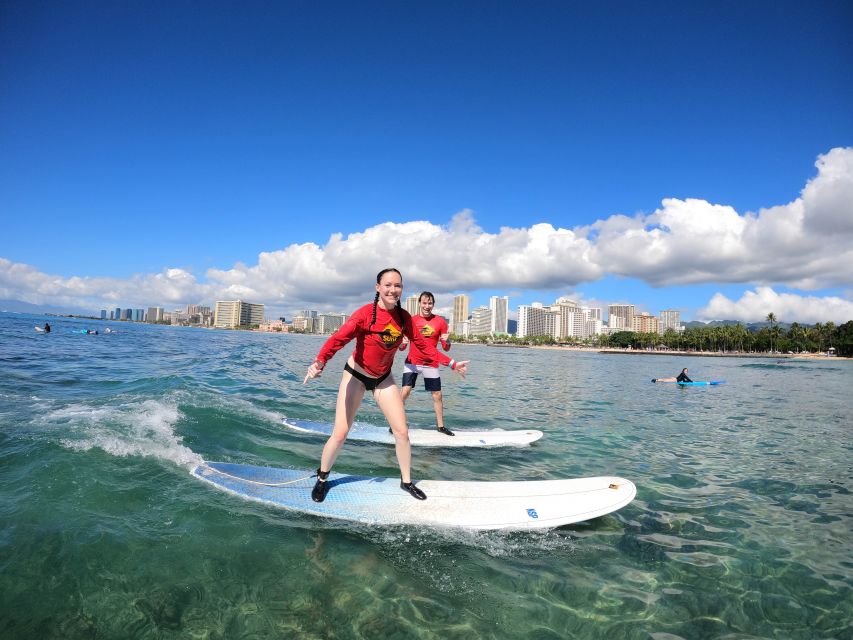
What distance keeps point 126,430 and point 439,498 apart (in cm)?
662

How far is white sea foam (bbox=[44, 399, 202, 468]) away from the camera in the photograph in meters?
7.20

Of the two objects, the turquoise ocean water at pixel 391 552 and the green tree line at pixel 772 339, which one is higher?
the green tree line at pixel 772 339

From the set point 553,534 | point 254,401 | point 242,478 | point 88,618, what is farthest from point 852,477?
point 254,401

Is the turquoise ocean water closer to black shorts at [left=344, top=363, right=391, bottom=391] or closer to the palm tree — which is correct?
black shorts at [left=344, top=363, right=391, bottom=391]

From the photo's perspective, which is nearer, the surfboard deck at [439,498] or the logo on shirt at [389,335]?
the surfboard deck at [439,498]

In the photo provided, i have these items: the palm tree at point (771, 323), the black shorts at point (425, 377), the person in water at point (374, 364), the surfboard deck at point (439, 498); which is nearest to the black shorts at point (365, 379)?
the person in water at point (374, 364)

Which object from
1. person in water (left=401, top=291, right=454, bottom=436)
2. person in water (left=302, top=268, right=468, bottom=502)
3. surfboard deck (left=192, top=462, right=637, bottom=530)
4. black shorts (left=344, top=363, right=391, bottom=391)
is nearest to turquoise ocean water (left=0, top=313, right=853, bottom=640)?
surfboard deck (left=192, top=462, right=637, bottom=530)

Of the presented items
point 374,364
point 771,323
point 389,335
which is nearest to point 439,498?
point 374,364

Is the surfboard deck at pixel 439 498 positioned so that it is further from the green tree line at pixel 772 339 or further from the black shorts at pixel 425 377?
the green tree line at pixel 772 339

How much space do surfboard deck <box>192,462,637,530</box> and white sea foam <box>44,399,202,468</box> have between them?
1539 mm

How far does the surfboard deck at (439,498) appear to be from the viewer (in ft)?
17.3

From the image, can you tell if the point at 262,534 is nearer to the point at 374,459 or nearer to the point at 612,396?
the point at 374,459

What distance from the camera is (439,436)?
31.9ft

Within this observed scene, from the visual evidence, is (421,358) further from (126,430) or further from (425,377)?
(126,430)
